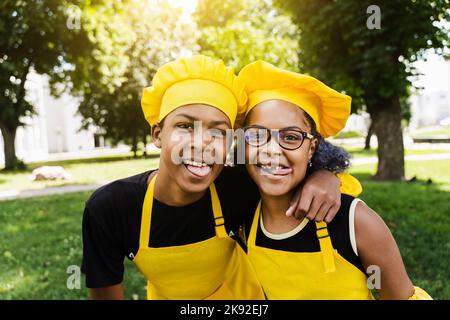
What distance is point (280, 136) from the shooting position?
86.1 inches

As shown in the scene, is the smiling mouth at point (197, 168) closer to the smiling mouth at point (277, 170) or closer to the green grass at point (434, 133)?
the smiling mouth at point (277, 170)

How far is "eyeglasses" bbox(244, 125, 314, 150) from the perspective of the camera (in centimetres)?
219

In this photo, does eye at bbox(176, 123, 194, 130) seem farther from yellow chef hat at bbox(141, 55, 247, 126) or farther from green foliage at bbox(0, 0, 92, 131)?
green foliage at bbox(0, 0, 92, 131)

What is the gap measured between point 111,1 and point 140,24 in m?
12.0

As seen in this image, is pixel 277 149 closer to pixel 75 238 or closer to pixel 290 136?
pixel 290 136

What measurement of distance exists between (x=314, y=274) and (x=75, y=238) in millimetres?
5439

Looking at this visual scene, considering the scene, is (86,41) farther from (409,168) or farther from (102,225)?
(102,225)

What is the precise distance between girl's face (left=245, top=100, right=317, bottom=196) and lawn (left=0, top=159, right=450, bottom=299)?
2804mm

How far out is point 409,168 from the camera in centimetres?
1415

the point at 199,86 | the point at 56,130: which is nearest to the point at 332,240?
the point at 199,86

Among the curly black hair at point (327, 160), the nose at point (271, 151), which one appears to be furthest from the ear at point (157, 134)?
the curly black hair at point (327, 160)

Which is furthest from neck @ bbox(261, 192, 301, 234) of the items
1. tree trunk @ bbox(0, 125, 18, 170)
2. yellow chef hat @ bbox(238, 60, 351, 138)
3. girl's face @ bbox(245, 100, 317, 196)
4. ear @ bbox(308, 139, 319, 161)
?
tree trunk @ bbox(0, 125, 18, 170)
